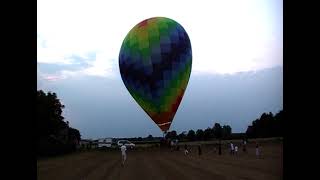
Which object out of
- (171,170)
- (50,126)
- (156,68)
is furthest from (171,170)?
(50,126)

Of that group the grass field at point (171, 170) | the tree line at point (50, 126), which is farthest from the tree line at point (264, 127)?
the grass field at point (171, 170)

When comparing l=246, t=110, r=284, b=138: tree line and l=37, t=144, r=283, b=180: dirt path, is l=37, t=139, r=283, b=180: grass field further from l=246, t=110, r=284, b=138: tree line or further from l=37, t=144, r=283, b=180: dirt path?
l=246, t=110, r=284, b=138: tree line

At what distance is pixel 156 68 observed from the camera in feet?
124

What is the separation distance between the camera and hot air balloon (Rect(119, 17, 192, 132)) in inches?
1474

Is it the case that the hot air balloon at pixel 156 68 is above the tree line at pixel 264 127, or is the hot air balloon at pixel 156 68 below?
above

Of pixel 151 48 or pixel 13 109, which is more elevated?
pixel 151 48

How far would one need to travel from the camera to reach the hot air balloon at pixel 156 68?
37.4 metres

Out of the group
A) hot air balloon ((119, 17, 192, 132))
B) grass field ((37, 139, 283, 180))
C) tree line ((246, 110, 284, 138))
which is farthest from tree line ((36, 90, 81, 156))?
tree line ((246, 110, 284, 138))

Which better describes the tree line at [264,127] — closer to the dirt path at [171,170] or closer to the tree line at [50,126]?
the tree line at [50,126]

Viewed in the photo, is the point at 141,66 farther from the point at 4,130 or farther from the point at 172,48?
the point at 4,130
